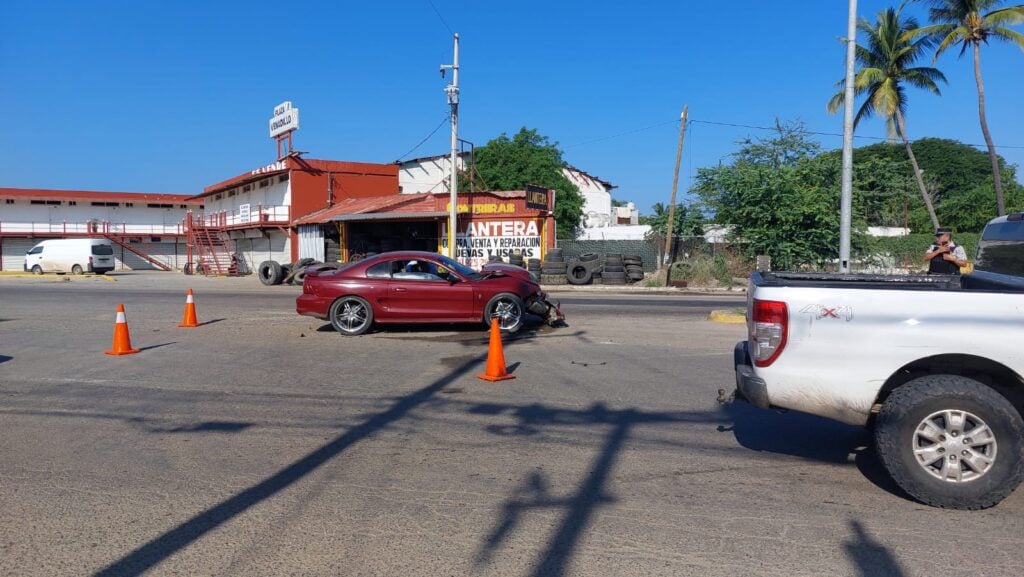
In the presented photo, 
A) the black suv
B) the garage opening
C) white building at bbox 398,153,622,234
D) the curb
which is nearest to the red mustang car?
the curb

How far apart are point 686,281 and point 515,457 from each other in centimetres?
2344

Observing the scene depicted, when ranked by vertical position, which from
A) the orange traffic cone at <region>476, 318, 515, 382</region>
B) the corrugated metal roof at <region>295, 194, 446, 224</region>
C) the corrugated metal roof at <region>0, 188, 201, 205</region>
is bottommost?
the orange traffic cone at <region>476, 318, 515, 382</region>

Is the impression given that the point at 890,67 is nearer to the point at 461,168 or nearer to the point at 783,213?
the point at 783,213

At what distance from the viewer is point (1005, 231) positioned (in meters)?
6.35

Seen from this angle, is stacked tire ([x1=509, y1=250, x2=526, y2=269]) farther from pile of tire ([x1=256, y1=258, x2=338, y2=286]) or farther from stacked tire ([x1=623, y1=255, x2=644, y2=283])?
pile of tire ([x1=256, y1=258, x2=338, y2=286])

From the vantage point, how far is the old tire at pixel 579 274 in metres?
28.7

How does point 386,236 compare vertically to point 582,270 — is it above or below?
above

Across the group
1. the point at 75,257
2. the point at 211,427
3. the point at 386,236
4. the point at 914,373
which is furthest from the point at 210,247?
the point at 914,373

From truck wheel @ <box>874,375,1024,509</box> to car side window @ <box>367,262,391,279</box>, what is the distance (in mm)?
9396

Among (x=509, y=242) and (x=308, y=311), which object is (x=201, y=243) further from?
(x=308, y=311)

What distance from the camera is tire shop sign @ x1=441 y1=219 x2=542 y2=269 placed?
32.4m

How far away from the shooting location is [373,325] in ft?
44.9

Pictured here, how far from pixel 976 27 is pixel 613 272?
19779mm

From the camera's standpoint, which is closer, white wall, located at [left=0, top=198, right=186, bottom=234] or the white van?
the white van
